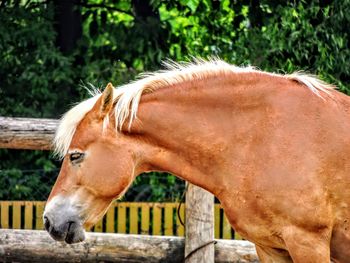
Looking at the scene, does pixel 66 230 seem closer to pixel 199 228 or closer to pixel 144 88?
pixel 144 88

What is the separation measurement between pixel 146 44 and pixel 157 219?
184 centimetres

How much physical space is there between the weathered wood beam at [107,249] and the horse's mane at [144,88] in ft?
4.27

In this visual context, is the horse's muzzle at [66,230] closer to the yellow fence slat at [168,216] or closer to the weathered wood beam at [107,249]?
the weathered wood beam at [107,249]

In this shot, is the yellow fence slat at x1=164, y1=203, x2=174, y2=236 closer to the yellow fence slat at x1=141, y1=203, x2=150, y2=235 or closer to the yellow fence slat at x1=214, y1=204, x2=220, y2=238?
the yellow fence slat at x1=141, y1=203, x2=150, y2=235

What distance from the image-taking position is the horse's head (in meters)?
4.05

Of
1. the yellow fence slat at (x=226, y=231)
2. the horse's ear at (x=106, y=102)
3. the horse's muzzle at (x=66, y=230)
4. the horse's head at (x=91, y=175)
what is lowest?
the yellow fence slat at (x=226, y=231)

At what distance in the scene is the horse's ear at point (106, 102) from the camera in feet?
13.2

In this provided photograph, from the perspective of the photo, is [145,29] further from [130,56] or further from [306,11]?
[306,11]

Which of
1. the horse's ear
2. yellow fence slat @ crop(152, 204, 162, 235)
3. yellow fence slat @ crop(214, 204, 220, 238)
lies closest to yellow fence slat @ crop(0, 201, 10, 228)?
yellow fence slat @ crop(152, 204, 162, 235)

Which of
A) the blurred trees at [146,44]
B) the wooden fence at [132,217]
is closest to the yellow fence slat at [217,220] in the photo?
Result: the wooden fence at [132,217]

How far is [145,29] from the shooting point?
7293mm

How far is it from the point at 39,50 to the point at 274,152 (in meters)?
3.92

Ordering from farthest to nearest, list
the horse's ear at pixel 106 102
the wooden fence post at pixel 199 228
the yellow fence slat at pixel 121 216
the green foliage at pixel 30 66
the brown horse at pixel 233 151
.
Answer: the green foliage at pixel 30 66 < the yellow fence slat at pixel 121 216 < the wooden fence post at pixel 199 228 < the horse's ear at pixel 106 102 < the brown horse at pixel 233 151

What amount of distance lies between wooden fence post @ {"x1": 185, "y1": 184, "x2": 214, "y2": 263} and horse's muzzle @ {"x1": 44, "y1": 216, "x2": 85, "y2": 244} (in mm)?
1292
